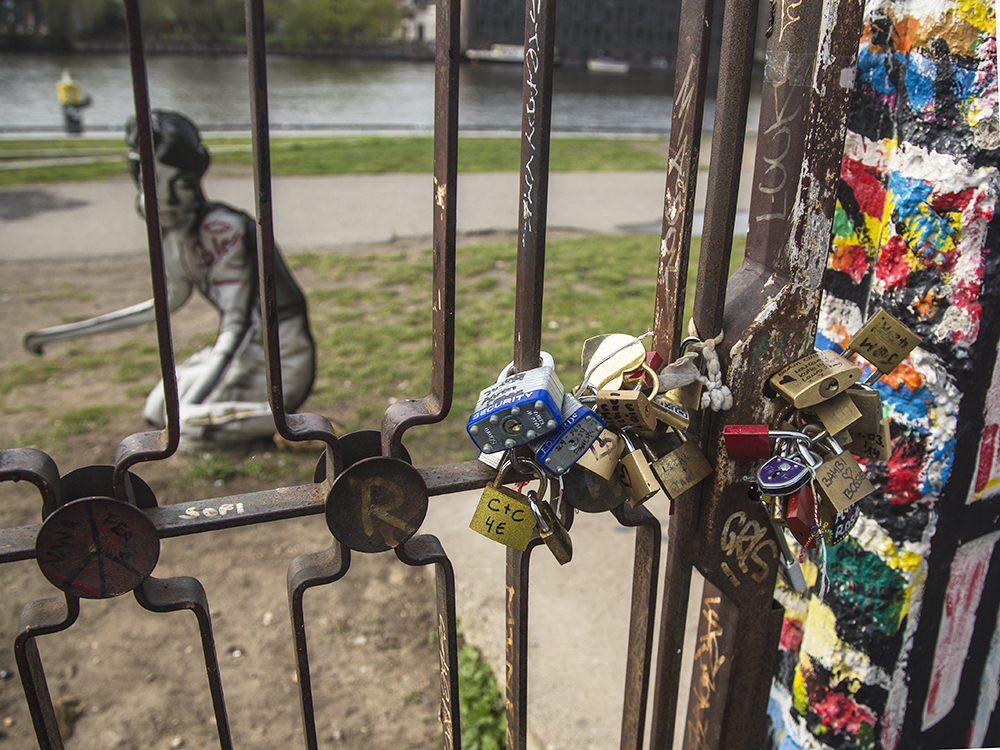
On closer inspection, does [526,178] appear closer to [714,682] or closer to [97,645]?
[714,682]

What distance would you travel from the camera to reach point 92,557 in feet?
2.50

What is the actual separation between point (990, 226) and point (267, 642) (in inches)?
90.7

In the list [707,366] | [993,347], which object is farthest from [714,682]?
[993,347]

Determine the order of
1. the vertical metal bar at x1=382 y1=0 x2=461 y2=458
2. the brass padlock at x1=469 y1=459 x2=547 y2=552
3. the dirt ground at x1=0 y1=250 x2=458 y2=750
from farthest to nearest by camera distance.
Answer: the dirt ground at x1=0 y1=250 x2=458 y2=750 → the brass padlock at x1=469 y1=459 x2=547 y2=552 → the vertical metal bar at x1=382 y1=0 x2=461 y2=458

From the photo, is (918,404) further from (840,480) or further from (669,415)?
(669,415)

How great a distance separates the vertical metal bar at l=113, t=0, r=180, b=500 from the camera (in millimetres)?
641

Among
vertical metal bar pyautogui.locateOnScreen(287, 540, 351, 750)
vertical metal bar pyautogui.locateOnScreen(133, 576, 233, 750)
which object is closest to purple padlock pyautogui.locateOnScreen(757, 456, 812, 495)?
vertical metal bar pyautogui.locateOnScreen(287, 540, 351, 750)

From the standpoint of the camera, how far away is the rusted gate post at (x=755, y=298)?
0.83 m

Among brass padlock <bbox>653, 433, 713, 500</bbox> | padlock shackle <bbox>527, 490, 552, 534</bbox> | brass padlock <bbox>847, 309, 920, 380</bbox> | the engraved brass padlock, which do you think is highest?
brass padlock <bbox>847, 309, 920, 380</bbox>

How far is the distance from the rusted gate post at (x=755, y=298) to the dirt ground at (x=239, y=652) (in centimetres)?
132

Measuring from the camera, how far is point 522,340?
0.87 m

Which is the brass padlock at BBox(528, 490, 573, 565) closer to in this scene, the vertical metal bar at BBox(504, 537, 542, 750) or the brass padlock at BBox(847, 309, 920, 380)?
the vertical metal bar at BBox(504, 537, 542, 750)

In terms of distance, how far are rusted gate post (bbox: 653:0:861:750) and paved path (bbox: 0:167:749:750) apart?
1079mm

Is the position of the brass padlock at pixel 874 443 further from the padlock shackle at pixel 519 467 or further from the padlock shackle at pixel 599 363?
the padlock shackle at pixel 519 467
